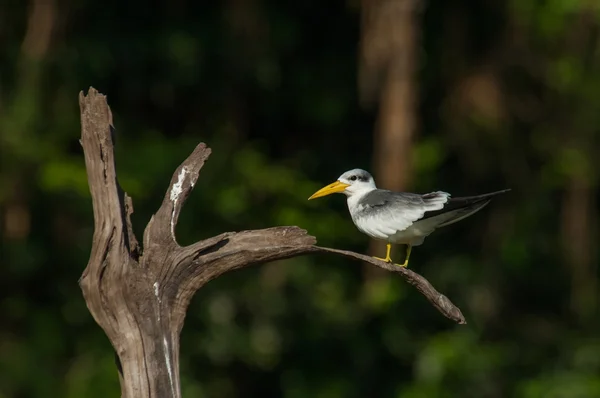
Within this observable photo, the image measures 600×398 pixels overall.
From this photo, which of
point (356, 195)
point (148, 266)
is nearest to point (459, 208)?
point (356, 195)

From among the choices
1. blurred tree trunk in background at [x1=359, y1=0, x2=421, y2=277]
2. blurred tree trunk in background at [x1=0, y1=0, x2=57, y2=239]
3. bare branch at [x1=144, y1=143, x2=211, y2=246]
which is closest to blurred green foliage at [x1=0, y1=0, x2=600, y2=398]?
blurred tree trunk in background at [x1=0, y1=0, x2=57, y2=239]

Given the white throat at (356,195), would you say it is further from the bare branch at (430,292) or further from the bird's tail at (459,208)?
the bare branch at (430,292)

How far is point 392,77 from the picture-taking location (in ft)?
50.6

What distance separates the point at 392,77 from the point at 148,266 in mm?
8527

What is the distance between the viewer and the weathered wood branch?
7.13 m

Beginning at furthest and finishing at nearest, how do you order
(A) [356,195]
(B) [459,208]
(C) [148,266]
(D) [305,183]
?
(D) [305,183] < (A) [356,195] < (B) [459,208] < (C) [148,266]

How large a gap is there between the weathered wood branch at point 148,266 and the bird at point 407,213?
19.7 inches

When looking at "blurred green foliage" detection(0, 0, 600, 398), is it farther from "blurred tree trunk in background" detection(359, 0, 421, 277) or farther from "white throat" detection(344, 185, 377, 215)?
"white throat" detection(344, 185, 377, 215)

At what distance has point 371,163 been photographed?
54.2 feet

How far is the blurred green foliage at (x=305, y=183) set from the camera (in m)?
15.5

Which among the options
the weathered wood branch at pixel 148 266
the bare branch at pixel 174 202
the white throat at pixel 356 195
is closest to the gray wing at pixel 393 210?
the white throat at pixel 356 195

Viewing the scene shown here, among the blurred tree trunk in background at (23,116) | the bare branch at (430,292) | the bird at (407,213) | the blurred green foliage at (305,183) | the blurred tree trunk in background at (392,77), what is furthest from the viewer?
the blurred green foliage at (305,183)

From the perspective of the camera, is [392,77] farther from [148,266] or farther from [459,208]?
[148,266]

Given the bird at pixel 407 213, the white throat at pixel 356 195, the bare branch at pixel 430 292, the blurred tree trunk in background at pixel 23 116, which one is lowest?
the bare branch at pixel 430 292
